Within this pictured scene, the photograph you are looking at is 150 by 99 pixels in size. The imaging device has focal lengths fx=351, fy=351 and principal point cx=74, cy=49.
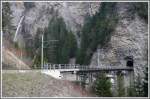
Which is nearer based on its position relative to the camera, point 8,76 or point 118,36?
point 8,76

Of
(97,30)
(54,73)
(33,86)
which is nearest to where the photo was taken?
(33,86)

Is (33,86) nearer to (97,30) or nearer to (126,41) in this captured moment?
(126,41)

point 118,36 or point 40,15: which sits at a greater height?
point 40,15

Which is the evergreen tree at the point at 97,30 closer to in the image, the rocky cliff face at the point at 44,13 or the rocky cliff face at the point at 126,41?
the rocky cliff face at the point at 126,41

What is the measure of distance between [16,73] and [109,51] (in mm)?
14935

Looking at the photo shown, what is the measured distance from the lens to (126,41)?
109 feet

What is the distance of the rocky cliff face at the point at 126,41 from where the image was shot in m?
32.4

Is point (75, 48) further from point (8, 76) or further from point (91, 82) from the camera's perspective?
point (8, 76)

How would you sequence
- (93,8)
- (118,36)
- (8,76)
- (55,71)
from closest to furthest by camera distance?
(8,76), (55,71), (118,36), (93,8)

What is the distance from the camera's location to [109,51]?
3362cm

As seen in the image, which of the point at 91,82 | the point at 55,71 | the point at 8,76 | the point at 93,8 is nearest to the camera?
the point at 8,76

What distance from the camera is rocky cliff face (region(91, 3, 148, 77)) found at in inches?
1275

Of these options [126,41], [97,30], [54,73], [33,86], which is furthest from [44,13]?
[33,86]

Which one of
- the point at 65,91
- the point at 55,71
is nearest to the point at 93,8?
the point at 55,71
